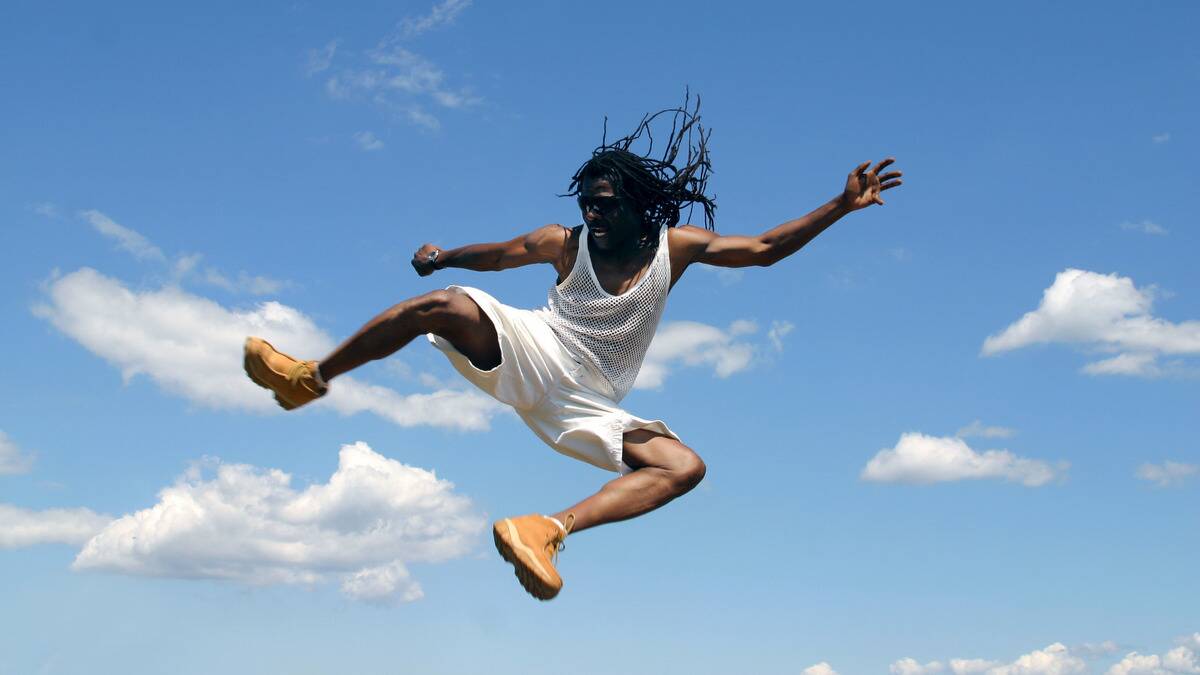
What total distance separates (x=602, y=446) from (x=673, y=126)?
2332mm

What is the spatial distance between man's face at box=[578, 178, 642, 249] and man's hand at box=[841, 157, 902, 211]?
4.42 feet

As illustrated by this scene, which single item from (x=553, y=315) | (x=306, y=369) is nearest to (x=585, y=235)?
(x=553, y=315)

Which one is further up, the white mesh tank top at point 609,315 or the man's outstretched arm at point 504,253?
the man's outstretched arm at point 504,253

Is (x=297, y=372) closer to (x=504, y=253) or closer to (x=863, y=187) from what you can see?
(x=504, y=253)

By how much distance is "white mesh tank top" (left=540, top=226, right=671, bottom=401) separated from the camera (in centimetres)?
760

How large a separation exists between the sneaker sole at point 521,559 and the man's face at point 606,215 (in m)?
2.11

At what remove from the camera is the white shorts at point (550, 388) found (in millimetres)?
7266

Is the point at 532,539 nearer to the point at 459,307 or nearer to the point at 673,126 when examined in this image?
the point at 459,307

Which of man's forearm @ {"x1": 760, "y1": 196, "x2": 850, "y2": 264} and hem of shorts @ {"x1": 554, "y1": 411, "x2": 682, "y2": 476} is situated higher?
man's forearm @ {"x1": 760, "y1": 196, "x2": 850, "y2": 264}

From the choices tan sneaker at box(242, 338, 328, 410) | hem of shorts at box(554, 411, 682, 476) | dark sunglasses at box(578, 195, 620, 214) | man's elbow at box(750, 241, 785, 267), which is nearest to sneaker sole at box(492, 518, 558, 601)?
hem of shorts at box(554, 411, 682, 476)

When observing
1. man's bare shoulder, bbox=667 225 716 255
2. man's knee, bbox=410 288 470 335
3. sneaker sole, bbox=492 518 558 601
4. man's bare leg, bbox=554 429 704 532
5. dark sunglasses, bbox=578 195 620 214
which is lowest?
sneaker sole, bbox=492 518 558 601

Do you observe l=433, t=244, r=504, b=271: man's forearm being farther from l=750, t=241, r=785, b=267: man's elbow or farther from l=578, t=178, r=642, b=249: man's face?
l=750, t=241, r=785, b=267: man's elbow

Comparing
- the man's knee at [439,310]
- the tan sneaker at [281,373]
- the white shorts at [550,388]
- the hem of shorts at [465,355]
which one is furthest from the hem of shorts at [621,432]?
the tan sneaker at [281,373]

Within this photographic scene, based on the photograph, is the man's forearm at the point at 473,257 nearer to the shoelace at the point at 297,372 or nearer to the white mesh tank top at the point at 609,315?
the white mesh tank top at the point at 609,315
